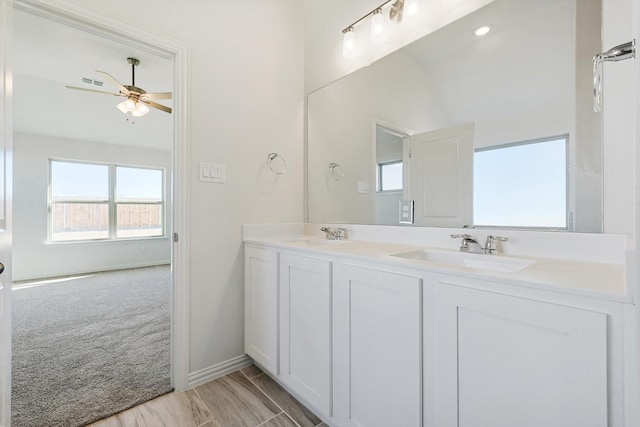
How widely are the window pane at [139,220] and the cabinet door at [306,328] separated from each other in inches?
205

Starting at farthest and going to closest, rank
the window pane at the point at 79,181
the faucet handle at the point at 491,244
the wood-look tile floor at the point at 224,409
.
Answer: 1. the window pane at the point at 79,181
2. the wood-look tile floor at the point at 224,409
3. the faucet handle at the point at 491,244

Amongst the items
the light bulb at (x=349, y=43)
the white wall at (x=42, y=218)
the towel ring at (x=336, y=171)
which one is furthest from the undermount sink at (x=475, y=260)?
the white wall at (x=42, y=218)

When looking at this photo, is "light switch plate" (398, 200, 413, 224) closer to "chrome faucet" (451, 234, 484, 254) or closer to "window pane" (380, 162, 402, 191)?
"window pane" (380, 162, 402, 191)

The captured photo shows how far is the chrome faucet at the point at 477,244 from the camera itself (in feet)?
3.92

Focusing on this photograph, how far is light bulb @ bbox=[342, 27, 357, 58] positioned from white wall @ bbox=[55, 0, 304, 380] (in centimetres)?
47

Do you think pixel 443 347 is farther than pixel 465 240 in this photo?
No

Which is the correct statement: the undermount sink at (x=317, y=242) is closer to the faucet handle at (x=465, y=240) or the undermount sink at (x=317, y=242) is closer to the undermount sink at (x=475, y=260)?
the undermount sink at (x=475, y=260)

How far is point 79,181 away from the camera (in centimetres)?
475

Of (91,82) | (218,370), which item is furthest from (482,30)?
(91,82)

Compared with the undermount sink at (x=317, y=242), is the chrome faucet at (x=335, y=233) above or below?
above

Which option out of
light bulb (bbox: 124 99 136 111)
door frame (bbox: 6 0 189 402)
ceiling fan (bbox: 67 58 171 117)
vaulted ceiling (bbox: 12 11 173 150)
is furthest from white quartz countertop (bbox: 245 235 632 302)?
light bulb (bbox: 124 99 136 111)

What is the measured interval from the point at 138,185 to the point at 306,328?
550 cm

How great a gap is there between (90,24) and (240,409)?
206 cm

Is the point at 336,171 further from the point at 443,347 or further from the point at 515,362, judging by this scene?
the point at 515,362
